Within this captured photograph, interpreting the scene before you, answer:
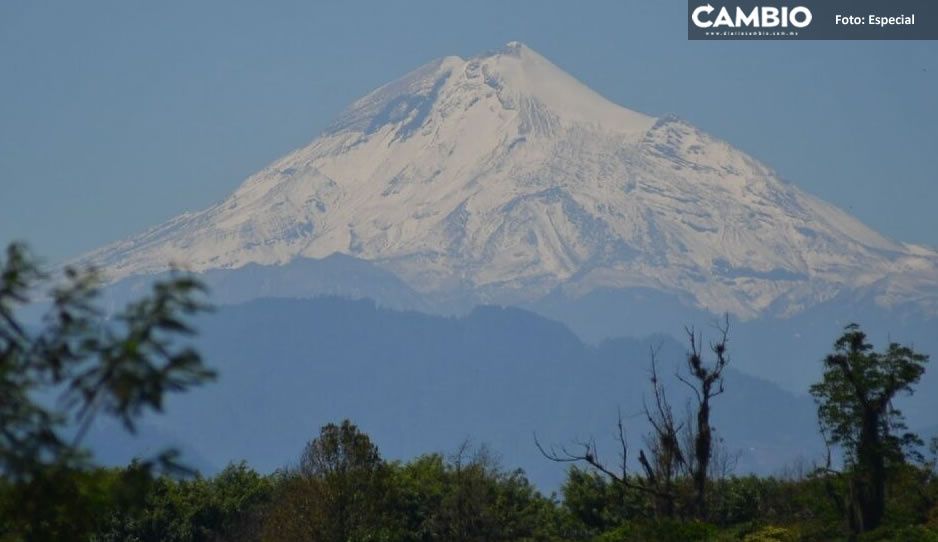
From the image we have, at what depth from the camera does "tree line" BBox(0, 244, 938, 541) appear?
13945 millimetres

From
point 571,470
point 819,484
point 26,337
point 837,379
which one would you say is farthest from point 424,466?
point 26,337

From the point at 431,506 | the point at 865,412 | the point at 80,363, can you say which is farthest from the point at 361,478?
the point at 80,363

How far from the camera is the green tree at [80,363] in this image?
44.8 feet

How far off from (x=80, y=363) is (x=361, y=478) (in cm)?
3477

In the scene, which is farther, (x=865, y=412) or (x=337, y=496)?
(x=337, y=496)

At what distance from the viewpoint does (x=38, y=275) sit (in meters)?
14.6

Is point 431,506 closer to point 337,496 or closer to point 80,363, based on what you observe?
point 337,496

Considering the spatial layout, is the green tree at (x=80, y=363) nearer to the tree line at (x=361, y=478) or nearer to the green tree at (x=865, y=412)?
the tree line at (x=361, y=478)

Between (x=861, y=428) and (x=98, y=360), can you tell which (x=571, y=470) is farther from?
(x=98, y=360)

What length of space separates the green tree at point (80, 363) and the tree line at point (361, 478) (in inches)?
0.5

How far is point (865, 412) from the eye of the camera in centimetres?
4219

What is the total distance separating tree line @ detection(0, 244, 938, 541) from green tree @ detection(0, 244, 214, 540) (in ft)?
0.04

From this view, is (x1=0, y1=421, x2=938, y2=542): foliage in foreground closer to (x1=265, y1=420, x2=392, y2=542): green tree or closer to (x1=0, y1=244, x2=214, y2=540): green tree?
(x1=265, y1=420, x2=392, y2=542): green tree

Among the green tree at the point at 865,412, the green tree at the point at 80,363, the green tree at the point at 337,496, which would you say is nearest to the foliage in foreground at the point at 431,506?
the green tree at the point at 337,496
